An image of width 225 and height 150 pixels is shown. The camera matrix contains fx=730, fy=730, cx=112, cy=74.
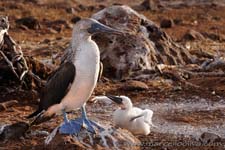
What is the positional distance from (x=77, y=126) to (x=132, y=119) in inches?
40.9

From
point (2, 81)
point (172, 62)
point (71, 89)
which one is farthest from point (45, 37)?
point (71, 89)

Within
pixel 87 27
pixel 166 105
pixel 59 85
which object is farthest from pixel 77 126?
pixel 166 105

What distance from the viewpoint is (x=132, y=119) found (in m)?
7.80

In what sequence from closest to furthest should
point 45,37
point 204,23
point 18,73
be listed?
point 18,73
point 45,37
point 204,23

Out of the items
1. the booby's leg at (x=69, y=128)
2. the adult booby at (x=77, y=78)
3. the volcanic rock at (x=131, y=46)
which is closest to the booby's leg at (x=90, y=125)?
the adult booby at (x=77, y=78)

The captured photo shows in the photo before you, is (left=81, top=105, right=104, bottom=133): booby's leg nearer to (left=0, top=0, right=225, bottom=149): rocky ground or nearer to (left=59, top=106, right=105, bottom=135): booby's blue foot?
(left=59, top=106, right=105, bottom=135): booby's blue foot

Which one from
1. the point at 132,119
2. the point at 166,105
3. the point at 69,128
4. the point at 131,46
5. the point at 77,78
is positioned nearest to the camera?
the point at 77,78

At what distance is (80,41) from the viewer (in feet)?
22.1

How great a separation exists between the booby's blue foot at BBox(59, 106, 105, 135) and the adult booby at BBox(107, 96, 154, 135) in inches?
28.6

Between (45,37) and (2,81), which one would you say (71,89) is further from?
(45,37)

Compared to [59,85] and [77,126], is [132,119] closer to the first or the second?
[77,126]

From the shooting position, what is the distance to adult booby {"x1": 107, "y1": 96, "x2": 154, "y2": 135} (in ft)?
25.1

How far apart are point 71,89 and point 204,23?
616 inches

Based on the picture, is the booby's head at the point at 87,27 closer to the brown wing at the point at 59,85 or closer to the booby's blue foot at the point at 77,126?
the brown wing at the point at 59,85
